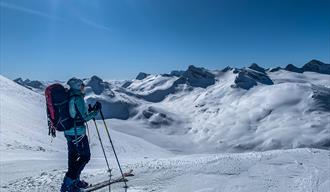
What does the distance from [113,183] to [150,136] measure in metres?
185

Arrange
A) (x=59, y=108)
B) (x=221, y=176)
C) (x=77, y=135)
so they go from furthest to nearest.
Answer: (x=221, y=176) < (x=77, y=135) < (x=59, y=108)

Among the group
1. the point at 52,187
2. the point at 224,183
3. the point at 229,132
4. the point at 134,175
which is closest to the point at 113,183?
the point at 134,175

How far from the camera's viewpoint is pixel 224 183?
11852 millimetres

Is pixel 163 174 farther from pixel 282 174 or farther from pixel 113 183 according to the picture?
pixel 282 174

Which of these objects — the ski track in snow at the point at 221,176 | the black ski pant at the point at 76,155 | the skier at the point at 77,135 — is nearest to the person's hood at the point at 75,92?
the skier at the point at 77,135

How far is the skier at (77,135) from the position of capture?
10.3 metres

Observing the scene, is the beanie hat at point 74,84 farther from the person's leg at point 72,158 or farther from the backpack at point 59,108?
the person's leg at point 72,158

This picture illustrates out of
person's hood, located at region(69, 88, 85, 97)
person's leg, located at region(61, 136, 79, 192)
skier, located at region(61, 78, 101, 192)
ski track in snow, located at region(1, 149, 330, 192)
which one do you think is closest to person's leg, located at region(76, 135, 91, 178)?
skier, located at region(61, 78, 101, 192)

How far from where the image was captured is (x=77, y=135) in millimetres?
10625

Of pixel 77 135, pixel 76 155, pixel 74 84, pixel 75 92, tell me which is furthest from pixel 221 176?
pixel 74 84

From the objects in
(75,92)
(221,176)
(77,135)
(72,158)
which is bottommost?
(221,176)

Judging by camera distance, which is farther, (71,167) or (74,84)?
(71,167)

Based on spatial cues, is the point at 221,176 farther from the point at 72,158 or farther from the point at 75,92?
the point at 75,92

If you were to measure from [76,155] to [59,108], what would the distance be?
148cm
